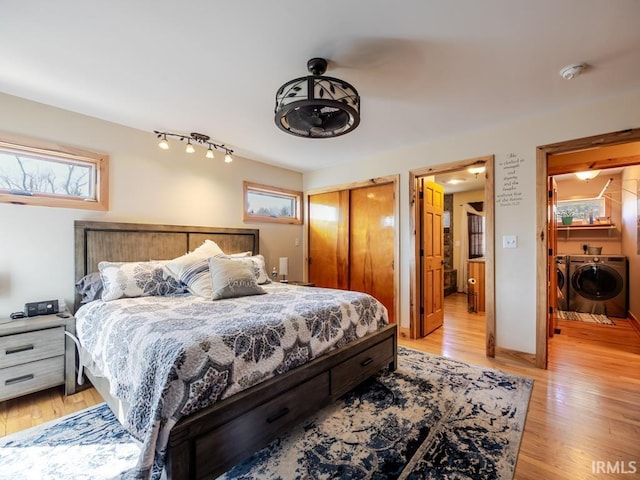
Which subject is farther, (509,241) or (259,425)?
(509,241)

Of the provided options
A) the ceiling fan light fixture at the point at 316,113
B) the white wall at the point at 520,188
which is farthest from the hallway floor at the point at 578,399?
the ceiling fan light fixture at the point at 316,113

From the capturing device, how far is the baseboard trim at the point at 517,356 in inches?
112

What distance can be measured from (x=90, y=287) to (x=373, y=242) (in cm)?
322

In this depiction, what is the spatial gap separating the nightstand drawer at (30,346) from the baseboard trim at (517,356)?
395 cm

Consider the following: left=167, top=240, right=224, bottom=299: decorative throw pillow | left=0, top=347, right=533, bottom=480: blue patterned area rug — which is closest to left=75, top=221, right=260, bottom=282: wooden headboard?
left=167, top=240, right=224, bottom=299: decorative throw pillow

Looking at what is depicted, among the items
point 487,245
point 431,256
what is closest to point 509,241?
point 487,245

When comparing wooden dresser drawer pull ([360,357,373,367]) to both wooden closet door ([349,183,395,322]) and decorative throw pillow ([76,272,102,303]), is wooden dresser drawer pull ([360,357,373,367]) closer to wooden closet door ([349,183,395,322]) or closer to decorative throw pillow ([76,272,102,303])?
wooden closet door ([349,183,395,322])

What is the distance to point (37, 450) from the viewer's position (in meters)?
1.70

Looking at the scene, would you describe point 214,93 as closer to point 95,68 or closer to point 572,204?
point 95,68

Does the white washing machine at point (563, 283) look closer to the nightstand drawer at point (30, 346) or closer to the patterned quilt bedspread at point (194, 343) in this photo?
the patterned quilt bedspread at point (194, 343)

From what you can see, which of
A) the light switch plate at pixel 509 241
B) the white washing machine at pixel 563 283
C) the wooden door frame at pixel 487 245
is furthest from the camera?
the white washing machine at pixel 563 283

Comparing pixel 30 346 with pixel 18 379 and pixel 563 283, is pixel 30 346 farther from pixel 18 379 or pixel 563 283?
pixel 563 283

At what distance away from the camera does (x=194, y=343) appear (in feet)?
4.62

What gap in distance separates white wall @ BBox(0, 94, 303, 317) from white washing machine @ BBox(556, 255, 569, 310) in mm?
5084
